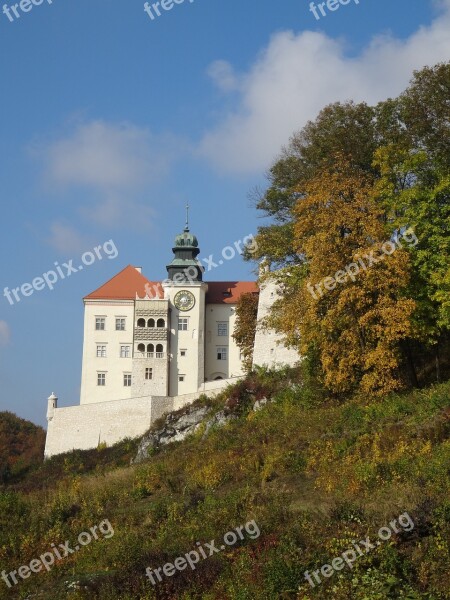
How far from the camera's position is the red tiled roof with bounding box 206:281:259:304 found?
56312 millimetres

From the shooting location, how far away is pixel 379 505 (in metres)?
14.0

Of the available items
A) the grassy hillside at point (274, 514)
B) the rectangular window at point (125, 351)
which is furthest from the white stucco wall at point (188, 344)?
the grassy hillside at point (274, 514)

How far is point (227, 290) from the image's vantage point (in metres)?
57.3

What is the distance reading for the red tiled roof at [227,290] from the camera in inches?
2217

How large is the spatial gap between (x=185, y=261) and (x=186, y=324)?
5.41 meters

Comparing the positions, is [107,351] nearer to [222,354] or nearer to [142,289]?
[142,289]

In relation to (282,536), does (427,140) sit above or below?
above

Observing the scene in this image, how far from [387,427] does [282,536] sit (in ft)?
26.1

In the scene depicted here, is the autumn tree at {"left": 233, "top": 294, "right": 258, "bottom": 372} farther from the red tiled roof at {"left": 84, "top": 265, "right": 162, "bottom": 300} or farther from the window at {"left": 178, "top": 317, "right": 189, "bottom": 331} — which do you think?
the red tiled roof at {"left": 84, "top": 265, "right": 162, "bottom": 300}

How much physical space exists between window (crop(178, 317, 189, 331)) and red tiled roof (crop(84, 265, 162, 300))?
3.56 metres


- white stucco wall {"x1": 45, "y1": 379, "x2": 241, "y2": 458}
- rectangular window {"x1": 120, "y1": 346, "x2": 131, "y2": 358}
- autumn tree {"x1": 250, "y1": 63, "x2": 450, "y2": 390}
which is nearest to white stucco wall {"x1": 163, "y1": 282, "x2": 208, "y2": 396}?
rectangular window {"x1": 120, "y1": 346, "x2": 131, "y2": 358}

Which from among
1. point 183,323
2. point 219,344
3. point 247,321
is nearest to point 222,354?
point 219,344

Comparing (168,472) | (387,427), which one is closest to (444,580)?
(387,427)

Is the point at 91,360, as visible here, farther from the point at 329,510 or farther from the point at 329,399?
the point at 329,510
